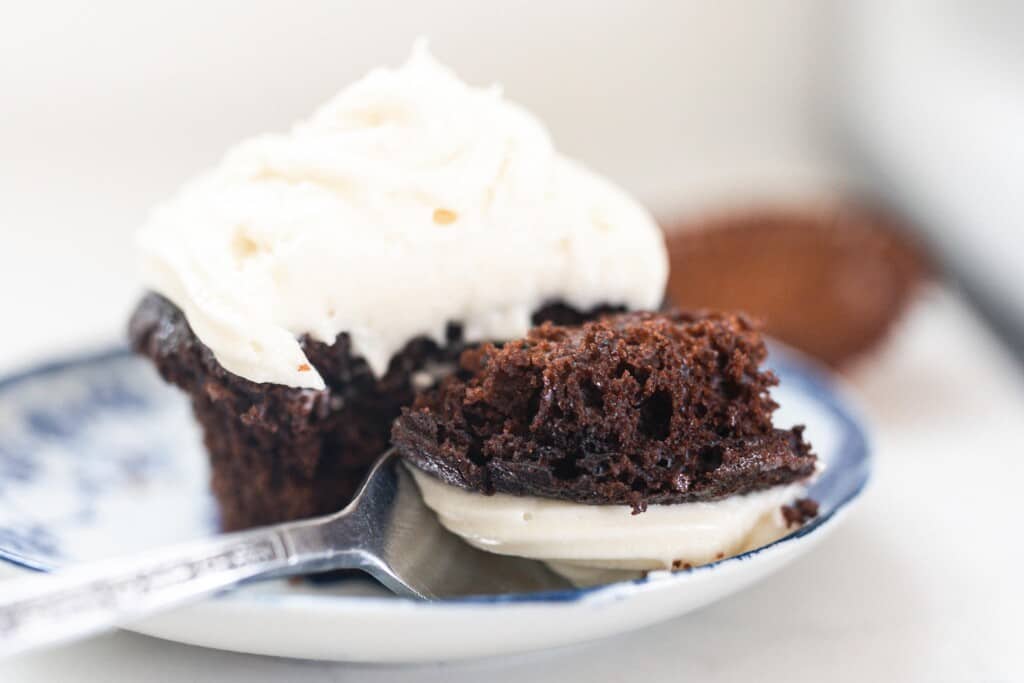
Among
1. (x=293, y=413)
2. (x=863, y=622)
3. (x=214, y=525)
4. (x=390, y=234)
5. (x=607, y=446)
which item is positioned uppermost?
(x=390, y=234)

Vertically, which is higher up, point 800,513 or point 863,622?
point 800,513

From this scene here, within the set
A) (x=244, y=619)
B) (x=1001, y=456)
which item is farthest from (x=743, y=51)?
(x=244, y=619)

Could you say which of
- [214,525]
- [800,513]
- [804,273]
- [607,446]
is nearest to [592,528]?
[607,446]

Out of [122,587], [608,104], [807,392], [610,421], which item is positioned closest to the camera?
[122,587]

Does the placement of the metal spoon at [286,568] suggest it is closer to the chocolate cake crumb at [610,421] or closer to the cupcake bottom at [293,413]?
the chocolate cake crumb at [610,421]

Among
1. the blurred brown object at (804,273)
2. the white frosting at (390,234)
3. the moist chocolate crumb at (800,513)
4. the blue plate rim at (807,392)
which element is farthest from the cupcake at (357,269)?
the blurred brown object at (804,273)

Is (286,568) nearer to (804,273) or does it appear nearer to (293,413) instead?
(293,413)

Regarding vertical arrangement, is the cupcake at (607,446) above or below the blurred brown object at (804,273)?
above

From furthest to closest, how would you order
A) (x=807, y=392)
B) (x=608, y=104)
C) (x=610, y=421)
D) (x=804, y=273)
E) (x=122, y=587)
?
1. (x=608, y=104)
2. (x=804, y=273)
3. (x=807, y=392)
4. (x=610, y=421)
5. (x=122, y=587)
